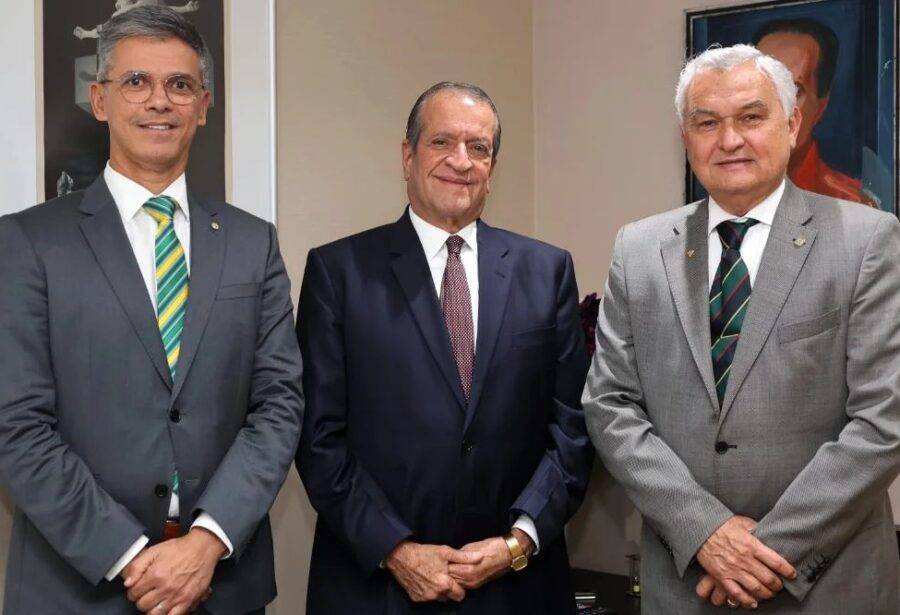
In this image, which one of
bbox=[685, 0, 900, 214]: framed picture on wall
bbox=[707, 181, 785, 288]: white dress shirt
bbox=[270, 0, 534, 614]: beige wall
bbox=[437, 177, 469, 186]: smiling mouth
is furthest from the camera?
bbox=[685, 0, 900, 214]: framed picture on wall

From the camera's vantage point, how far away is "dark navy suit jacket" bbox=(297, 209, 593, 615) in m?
2.38

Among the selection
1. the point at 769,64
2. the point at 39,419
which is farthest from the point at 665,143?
the point at 39,419

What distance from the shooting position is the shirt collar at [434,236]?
2.54 meters

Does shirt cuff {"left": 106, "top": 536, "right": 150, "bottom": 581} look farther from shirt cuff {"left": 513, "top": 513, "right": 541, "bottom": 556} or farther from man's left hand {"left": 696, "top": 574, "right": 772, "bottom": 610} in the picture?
man's left hand {"left": 696, "top": 574, "right": 772, "bottom": 610}

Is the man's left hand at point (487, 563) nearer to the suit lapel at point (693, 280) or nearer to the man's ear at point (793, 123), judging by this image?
the suit lapel at point (693, 280)

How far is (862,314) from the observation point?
2.14m

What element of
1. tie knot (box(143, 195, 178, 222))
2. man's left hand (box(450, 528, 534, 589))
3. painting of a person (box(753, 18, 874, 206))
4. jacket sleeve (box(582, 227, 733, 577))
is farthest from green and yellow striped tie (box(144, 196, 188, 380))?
painting of a person (box(753, 18, 874, 206))

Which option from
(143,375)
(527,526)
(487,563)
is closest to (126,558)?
(143,375)

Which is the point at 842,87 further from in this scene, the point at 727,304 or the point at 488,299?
the point at 488,299

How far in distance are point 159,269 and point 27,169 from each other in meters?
0.48

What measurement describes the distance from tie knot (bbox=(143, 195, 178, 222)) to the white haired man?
97 cm

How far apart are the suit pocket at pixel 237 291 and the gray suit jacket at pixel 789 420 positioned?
0.78m

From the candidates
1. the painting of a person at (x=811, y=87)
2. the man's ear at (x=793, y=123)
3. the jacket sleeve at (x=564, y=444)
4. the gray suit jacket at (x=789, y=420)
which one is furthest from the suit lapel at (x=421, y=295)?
the painting of a person at (x=811, y=87)

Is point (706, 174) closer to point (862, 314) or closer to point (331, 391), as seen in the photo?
point (862, 314)
